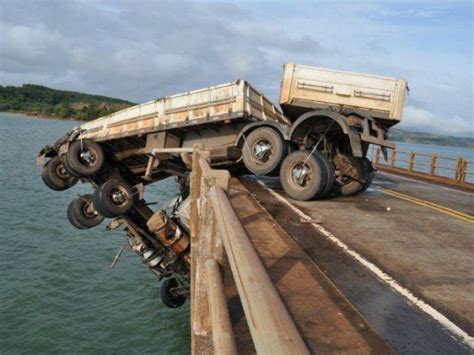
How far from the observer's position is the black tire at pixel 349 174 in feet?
34.4

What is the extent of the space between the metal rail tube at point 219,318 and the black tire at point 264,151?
260 inches

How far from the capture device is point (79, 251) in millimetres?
15594

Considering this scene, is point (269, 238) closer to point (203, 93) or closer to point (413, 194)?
point (203, 93)

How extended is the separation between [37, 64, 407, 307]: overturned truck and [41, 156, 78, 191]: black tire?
0.55 m

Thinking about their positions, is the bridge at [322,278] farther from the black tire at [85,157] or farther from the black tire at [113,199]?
the black tire at [85,157]

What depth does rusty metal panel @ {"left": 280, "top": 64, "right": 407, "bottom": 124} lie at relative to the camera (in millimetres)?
9594

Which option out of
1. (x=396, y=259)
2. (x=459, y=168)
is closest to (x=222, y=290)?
(x=396, y=259)

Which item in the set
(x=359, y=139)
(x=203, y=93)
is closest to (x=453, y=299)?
(x=359, y=139)

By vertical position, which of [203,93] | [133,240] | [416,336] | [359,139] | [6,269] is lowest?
[6,269]

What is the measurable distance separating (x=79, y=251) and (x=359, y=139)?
1073cm

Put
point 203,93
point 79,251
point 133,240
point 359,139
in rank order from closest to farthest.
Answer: point 359,139 < point 203,93 < point 133,240 < point 79,251

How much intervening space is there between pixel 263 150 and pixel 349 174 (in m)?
2.19

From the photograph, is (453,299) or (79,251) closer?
(453,299)

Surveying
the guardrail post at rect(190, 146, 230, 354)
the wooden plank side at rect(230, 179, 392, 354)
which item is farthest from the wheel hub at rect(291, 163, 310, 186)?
the guardrail post at rect(190, 146, 230, 354)
